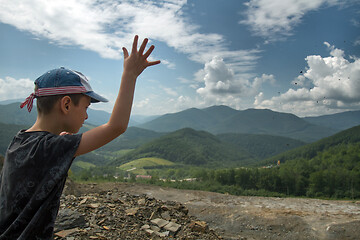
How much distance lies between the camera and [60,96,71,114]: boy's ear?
5.27 feet

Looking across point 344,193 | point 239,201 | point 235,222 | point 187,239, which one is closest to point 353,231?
point 235,222

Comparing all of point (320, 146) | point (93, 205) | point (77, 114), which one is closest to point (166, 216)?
point (93, 205)

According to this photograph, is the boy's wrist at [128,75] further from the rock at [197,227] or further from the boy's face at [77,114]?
the rock at [197,227]

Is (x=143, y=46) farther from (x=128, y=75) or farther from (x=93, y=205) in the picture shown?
(x=93, y=205)

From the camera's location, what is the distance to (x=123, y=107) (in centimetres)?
156

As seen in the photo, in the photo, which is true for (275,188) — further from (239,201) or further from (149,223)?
(149,223)

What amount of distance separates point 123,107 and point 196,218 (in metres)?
10.5

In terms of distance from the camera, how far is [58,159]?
4.98 ft

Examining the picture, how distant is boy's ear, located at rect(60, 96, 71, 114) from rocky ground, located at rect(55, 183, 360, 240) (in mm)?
5614

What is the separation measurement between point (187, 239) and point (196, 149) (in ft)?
564

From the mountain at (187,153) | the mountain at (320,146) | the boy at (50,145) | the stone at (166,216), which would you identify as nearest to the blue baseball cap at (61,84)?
the boy at (50,145)

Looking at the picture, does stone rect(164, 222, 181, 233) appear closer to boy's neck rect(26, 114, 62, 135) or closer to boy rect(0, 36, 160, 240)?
boy rect(0, 36, 160, 240)

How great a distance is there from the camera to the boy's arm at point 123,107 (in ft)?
4.92

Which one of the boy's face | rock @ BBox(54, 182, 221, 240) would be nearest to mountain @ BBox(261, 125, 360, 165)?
rock @ BBox(54, 182, 221, 240)
